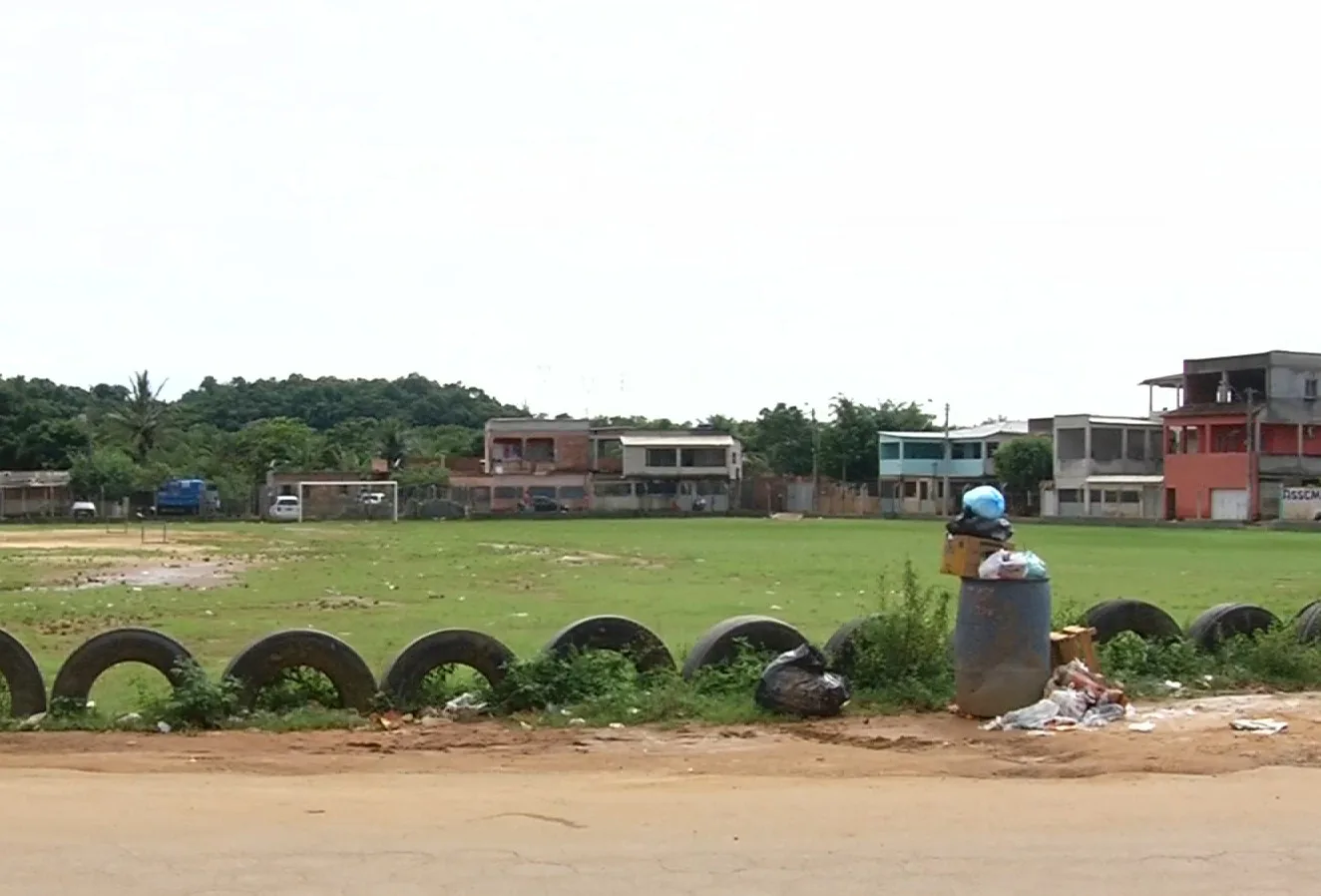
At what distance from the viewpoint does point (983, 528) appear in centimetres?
1067

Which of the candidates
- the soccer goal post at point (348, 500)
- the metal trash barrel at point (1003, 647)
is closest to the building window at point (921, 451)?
the soccer goal post at point (348, 500)

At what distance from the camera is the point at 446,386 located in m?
174

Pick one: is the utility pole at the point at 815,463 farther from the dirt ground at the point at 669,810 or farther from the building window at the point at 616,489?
the dirt ground at the point at 669,810

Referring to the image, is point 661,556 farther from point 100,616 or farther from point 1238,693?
point 1238,693

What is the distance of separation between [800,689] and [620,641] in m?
1.89

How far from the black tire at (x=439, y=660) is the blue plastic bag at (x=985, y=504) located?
364 centimetres

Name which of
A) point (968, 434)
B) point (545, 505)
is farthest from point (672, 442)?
point (968, 434)

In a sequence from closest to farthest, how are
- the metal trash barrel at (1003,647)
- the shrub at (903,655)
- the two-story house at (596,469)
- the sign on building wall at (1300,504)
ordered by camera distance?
the metal trash barrel at (1003,647) < the shrub at (903,655) < the sign on building wall at (1300,504) < the two-story house at (596,469)

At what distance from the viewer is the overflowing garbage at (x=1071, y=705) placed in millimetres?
9773

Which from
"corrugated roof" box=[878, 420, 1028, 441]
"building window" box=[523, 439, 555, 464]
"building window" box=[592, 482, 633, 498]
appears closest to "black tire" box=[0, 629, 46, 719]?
"building window" box=[592, 482, 633, 498]

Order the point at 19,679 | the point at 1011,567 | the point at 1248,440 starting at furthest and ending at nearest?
the point at 1248,440 < the point at 19,679 < the point at 1011,567

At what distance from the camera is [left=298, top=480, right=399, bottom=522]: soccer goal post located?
87125 mm

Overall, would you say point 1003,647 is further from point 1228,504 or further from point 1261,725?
point 1228,504

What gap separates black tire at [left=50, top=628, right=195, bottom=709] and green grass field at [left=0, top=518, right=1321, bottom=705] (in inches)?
43.0
